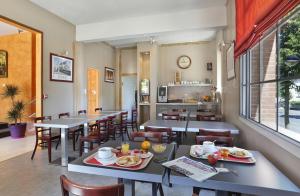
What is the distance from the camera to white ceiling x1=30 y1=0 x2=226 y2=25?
170 inches

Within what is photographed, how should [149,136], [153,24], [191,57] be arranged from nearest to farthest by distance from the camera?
[149,136]
[153,24]
[191,57]

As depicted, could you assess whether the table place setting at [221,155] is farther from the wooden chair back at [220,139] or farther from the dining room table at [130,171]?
the wooden chair back at [220,139]

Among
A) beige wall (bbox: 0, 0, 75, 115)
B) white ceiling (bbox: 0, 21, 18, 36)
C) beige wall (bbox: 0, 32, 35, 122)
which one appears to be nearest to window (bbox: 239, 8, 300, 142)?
beige wall (bbox: 0, 0, 75, 115)

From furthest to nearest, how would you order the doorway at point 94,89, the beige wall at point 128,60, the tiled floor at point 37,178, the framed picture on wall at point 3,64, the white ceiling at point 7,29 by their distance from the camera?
1. the beige wall at point 128,60
2. the doorway at point 94,89
3. the framed picture on wall at point 3,64
4. the white ceiling at point 7,29
5. the tiled floor at point 37,178

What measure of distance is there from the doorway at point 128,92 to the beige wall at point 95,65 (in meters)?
0.68

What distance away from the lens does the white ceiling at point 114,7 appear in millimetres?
4321

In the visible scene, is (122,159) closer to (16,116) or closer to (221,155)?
(221,155)

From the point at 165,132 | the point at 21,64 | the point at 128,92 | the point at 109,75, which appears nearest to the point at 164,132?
the point at 165,132

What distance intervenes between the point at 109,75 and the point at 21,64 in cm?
300

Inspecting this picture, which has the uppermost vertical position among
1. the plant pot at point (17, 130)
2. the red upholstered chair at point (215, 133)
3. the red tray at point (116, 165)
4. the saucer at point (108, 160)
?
the red upholstered chair at point (215, 133)

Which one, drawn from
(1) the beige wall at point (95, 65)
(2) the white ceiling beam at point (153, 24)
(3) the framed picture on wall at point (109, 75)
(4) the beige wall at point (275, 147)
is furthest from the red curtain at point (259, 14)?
(3) the framed picture on wall at point (109, 75)

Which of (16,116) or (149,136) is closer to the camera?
(149,136)

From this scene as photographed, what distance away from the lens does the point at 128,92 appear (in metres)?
9.03

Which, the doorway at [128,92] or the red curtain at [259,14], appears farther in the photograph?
the doorway at [128,92]
